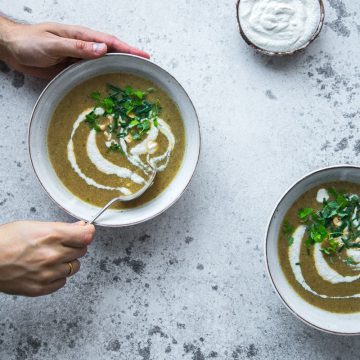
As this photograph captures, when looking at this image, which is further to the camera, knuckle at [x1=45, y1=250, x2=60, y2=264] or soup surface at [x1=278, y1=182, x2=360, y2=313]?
soup surface at [x1=278, y1=182, x2=360, y2=313]

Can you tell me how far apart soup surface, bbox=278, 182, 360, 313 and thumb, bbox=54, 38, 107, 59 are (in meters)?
1.09

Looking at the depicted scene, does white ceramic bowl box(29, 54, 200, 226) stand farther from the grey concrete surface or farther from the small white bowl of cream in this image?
the small white bowl of cream

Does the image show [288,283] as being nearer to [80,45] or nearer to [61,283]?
[61,283]

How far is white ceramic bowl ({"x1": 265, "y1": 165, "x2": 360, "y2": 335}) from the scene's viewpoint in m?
2.68

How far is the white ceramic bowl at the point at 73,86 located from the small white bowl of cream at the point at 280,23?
45cm

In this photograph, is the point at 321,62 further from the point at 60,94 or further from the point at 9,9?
the point at 9,9

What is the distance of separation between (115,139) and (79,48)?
0.43 metres

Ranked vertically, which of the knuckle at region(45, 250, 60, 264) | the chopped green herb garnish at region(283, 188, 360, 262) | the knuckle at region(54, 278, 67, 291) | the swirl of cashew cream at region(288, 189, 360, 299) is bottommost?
the knuckle at region(54, 278, 67, 291)

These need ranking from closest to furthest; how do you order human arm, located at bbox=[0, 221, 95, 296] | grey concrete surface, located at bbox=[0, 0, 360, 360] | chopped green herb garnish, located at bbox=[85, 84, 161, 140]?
human arm, located at bbox=[0, 221, 95, 296] → chopped green herb garnish, located at bbox=[85, 84, 161, 140] → grey concrete surface, located at bbox=[0, 0, 360, 360]

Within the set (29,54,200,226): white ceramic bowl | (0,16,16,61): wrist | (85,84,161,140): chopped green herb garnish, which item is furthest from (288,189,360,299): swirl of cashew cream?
(0,16,16,61): wrist

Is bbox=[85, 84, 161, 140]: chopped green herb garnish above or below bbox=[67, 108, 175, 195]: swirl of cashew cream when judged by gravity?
above

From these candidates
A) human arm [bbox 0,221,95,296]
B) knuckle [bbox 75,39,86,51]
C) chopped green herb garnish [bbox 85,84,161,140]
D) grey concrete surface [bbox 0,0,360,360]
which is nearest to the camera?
→ human arm [bbox 0,221,95,296]

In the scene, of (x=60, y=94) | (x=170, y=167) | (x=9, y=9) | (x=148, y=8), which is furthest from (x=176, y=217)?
(x=9, y=9)

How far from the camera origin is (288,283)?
279 centimetres
